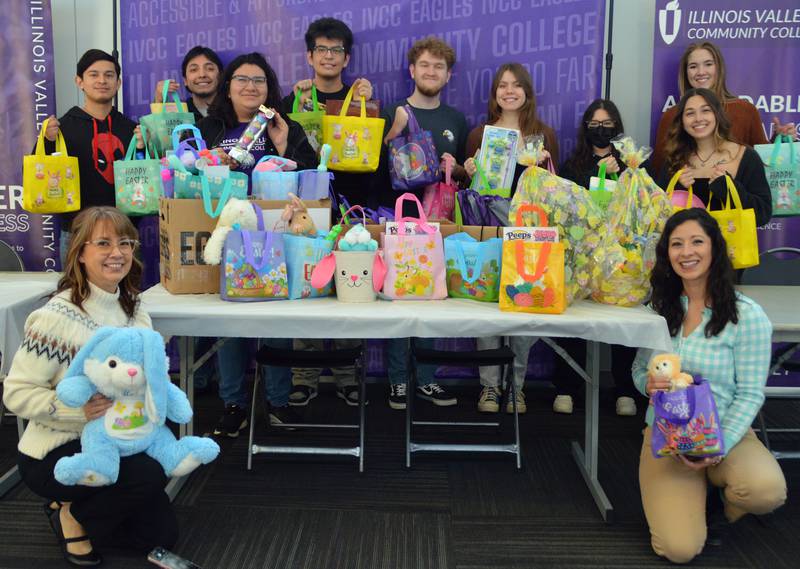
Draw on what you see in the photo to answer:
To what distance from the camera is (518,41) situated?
14.0ft

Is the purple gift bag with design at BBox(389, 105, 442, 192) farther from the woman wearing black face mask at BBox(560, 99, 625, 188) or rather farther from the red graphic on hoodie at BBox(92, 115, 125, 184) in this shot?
the red graphic on hoodie at BBox(92, 115, 125, 184)

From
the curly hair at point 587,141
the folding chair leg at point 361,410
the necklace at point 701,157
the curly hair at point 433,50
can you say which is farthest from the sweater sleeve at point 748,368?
the curly hair at point 433,50

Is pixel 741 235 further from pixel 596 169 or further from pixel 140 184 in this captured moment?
A: pixel 140 184

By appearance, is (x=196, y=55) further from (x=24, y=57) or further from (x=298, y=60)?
(x=24, y=57)

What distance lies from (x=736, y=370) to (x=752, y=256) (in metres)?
0.82

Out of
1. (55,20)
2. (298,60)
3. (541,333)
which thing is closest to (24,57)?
(55,20)

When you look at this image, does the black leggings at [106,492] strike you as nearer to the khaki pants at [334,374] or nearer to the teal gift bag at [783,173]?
the khaki pants at [334,374]

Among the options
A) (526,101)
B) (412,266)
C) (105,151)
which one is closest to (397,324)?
(412,266)

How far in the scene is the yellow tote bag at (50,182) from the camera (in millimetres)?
3600

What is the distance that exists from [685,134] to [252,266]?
2168mm

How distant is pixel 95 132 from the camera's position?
3.89 meters

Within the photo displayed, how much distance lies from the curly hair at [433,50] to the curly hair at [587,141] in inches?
30.9

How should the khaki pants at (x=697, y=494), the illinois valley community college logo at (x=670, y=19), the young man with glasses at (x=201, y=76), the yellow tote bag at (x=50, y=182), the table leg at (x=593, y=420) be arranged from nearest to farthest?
the khaki pants at (x=697, y=494)
the table leg at (x=593, y=420)
the yellow tote bag at (x=50, y=182)
the young man with glasses at (x=201, y=76)
the illinois valley community college logo at (x=670, y=19)

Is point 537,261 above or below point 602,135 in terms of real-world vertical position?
below
